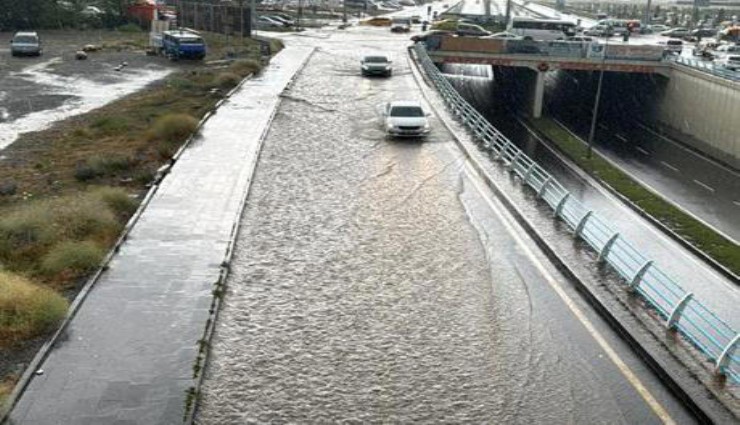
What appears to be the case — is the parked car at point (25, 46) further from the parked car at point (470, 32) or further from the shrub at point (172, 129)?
the parked car at point (470, 32)

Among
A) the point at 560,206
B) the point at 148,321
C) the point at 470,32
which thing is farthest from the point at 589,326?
the point at 470,32

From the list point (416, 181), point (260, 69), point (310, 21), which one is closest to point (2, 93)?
point (260, 69)

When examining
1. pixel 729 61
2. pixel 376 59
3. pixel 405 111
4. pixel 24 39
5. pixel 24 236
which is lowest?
pixel 24 236

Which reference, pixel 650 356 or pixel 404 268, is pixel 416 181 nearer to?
pixel 404 268

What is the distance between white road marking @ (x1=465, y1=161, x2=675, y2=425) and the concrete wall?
115ft

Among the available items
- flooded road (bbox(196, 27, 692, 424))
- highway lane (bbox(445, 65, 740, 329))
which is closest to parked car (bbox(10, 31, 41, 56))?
highway lane (bbox(445, 65, 740, 329))

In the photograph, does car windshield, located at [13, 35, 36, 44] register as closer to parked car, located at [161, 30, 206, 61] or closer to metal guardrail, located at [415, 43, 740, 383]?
parked car, located at [161, 30, 206, 61]

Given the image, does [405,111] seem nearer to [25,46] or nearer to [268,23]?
[25,46]

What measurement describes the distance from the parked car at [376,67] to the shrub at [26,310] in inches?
1429

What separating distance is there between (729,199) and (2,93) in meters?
40.5

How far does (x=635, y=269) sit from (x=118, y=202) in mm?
13489

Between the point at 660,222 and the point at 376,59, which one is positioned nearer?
the point at 660,222

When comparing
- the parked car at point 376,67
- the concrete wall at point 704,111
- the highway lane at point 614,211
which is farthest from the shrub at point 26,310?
the concrete wall at point 704,111

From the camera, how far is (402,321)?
13.4m
